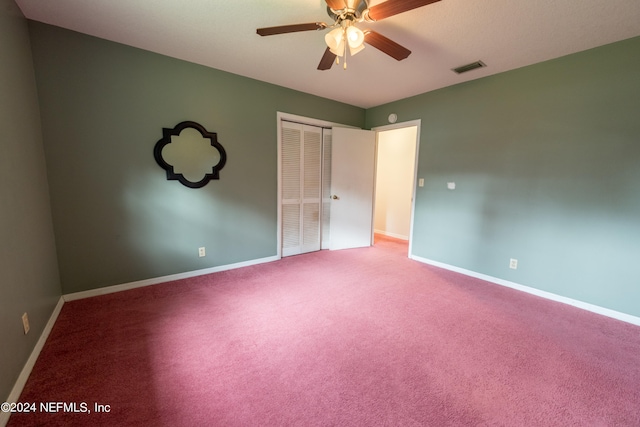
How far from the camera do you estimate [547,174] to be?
262 centimetres

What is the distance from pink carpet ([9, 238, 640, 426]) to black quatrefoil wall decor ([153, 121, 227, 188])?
1264 mm

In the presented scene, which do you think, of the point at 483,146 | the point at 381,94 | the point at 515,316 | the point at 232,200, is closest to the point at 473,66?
the point at 483,146

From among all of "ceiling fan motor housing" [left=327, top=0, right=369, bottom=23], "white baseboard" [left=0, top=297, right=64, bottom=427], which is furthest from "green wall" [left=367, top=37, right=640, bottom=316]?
"white baseboard" [left=0, top=297, right=64, bottom=427]

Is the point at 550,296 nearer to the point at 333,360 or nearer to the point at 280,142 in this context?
the point at 333,360

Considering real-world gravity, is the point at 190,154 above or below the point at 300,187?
above

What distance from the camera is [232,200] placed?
3.18m

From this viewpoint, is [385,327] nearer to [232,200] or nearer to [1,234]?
[232,200]

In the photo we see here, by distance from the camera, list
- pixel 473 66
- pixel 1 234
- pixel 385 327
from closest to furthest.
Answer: pixel 1 234, pixel 385 327, pixel 473 66

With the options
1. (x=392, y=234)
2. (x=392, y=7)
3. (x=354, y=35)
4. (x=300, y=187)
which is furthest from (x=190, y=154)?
(x=392, y=234)

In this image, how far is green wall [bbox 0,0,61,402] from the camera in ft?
4.45

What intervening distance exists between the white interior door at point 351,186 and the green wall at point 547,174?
1.08 meters

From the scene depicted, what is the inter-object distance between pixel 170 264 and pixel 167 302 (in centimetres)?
58

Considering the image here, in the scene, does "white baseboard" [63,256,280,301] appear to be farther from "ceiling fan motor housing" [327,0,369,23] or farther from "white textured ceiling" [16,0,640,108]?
"ceiling fan motor housing" [327,0,369,23]

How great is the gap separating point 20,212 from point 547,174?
4.54 m
